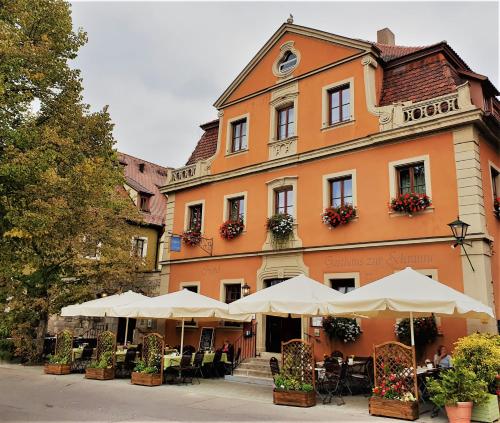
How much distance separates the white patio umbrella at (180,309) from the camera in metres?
13.5

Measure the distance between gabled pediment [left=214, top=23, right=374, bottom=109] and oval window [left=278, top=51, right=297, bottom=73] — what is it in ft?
0.53

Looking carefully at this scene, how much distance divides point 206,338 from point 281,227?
5155mm

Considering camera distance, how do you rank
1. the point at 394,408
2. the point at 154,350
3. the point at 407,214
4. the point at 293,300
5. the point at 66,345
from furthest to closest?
the point at 66,345 → the point at 407,214 → the point at 154,350 → the point at 293,300 → the point at 394,408

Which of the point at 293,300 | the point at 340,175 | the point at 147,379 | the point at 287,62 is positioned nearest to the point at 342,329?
the point at 293,300

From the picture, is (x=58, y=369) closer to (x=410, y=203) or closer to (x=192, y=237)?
Answer: (x=192, y=237)

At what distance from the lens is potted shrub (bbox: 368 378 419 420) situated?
9.13 metres

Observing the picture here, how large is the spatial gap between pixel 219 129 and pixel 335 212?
7.34m

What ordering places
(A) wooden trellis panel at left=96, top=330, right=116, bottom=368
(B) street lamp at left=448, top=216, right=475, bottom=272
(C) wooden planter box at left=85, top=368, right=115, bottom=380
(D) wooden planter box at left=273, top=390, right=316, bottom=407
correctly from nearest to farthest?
(D) wooden planter box at left=273, top=390, right=316, bottom=407
(B) street lamp at left=448, top=216, right=475, bottom=272
(C) wooden planter box at left=85, top=368, right=115, bottom=380
(A) wooden trellis panel at left=96, top=330, right=116, bottom=368

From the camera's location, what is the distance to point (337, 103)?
653 inches

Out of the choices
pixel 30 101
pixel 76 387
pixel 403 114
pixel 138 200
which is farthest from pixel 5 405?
pixel 138 200

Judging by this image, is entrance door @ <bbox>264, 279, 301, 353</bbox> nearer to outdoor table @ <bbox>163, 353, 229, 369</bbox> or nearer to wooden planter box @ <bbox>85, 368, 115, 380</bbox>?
outdoor table @ <bbox>163, 353, 229, 369</bbox>

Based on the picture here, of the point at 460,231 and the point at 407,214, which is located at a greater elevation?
the point at 407,214

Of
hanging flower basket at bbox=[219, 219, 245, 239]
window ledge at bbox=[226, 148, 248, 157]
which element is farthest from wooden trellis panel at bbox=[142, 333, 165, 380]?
window ledge at bbox=[226, 148, 248, 157]

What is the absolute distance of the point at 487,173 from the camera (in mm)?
13797
